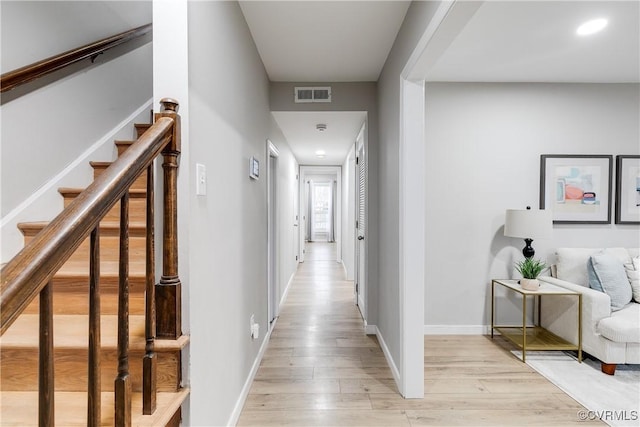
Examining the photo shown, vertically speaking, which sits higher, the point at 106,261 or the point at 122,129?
the point at 122,129

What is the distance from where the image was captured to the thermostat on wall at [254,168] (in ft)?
7.40

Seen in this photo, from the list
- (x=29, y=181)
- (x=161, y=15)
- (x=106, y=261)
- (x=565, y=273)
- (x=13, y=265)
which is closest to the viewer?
(x=13, y=265)

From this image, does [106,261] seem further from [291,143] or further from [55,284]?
[291,143]

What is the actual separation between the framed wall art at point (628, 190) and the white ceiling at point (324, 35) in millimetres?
2704

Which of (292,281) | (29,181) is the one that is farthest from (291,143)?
(29,181)

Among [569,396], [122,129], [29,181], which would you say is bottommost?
[569,396]

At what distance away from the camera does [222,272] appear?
1.61m

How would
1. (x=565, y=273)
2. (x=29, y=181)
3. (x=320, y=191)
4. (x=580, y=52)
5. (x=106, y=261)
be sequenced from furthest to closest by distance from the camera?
(x=320, y=191), (x=565, y=273), (x=580, y=52), (x=29, y=181), (x=106, y=261)

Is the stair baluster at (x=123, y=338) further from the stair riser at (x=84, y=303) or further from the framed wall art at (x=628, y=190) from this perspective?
the framed wall art at (x=628, y=190)

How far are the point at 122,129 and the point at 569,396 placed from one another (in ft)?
12.6

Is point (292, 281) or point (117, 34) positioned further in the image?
point (292, 281)

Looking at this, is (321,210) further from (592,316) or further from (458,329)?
(592,316)

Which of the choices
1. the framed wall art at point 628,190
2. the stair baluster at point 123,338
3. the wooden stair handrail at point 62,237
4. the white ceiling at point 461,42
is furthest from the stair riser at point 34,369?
the framed wall art at point 628,190

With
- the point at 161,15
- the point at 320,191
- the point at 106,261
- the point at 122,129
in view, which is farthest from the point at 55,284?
the point at 320,191
